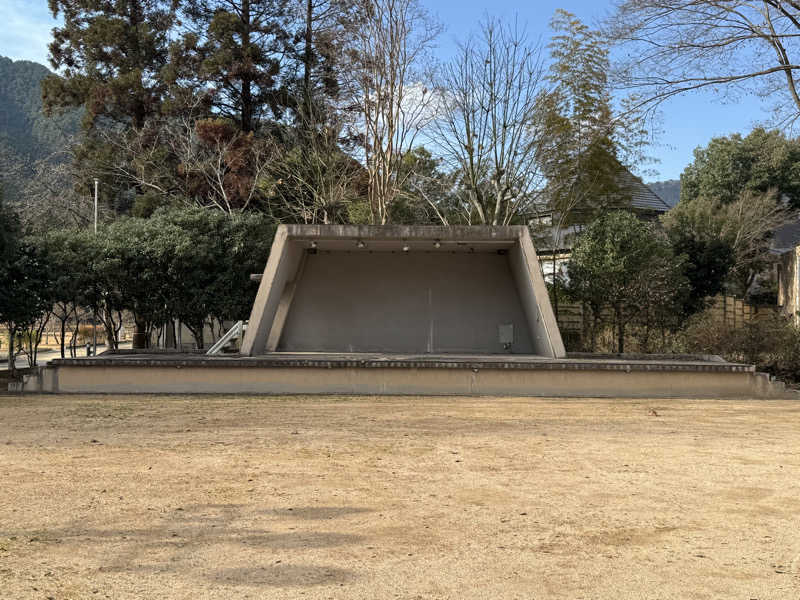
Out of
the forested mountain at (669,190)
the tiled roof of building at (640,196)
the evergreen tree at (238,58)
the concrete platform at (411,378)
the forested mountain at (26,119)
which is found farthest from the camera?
the forested mountain at (669,190)

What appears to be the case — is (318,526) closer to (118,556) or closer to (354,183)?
(118,556)

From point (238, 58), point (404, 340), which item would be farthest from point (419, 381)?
point (238, 58)

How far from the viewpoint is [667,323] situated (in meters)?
18.3

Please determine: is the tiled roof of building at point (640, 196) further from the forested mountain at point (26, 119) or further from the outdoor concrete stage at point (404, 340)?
the forested mountain at point (26, 119)

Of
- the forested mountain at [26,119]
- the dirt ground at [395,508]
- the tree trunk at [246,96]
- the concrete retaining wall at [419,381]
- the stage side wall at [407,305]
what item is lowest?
the dirt ground at [395,508]

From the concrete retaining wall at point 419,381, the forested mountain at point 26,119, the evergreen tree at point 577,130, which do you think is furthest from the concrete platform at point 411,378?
the forested mountain at point 26,119

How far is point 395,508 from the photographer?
4988 millimetres

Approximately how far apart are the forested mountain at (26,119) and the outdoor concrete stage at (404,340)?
27.5 metres

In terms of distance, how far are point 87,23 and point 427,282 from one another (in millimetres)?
18677

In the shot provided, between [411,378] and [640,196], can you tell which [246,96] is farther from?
[411,378]

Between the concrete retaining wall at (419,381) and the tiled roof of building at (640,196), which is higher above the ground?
the tiled roof of building at (640,196)

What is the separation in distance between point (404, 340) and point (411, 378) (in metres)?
4.44

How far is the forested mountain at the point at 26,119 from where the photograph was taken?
44594 mm

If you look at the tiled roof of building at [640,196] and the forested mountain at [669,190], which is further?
the forested mountain at [669,190]
